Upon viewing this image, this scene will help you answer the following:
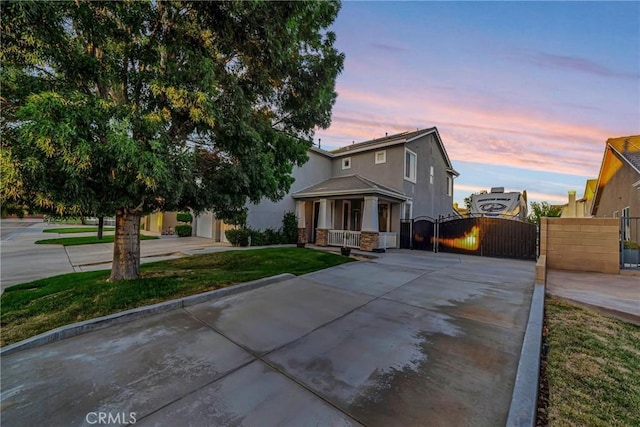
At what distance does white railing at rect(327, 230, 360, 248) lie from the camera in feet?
44.3

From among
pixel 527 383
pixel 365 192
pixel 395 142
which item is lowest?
pixel 527 383

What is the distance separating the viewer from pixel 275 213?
51.9ft

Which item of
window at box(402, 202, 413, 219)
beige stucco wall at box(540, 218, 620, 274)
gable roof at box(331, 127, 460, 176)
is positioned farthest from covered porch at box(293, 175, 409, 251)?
beige stucco wall at box(540, 218, 620, 274)

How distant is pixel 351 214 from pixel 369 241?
3.93 metres

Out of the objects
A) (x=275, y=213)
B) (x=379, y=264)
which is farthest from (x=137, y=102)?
(x=275, y=213)

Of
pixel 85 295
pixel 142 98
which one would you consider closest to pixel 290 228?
pixel 85 295

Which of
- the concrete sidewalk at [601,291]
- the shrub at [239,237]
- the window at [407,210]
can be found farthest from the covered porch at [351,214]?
the concrete sidewalk at [601,291]

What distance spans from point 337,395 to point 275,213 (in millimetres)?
13809

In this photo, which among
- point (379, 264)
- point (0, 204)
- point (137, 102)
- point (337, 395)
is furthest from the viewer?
point (379, 264)

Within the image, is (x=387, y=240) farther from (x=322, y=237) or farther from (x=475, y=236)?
(x=475, y=236)

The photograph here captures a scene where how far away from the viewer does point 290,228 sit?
15977mm

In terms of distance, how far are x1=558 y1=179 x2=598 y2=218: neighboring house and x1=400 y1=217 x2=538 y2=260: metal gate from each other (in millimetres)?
16606

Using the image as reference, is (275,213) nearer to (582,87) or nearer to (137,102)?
(137,102)

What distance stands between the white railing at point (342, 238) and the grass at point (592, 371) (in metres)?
9.31
